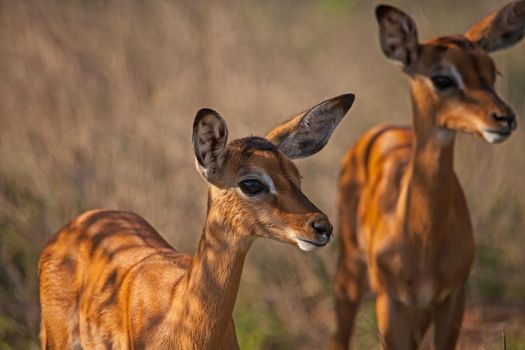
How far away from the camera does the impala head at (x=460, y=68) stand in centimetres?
704

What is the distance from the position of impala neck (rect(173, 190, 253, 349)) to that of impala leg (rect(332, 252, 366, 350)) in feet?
10.9

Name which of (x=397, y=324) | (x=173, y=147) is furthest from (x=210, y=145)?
(x=173, y=147)

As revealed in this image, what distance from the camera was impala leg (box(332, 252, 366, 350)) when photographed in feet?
28.8

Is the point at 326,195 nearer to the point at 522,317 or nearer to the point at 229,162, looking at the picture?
the point at 522,317

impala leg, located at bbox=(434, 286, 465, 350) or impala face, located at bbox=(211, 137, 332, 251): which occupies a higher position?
impala face, located at bbox=(211, 137, 332, 251)

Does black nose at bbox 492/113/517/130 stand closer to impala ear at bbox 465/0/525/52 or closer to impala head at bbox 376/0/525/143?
impala head at bbox 376/0/525/143

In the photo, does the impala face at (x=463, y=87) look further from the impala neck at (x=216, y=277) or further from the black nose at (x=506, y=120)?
the impala neck at (x=216, y=277)

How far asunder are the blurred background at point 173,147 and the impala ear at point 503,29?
2.17 m

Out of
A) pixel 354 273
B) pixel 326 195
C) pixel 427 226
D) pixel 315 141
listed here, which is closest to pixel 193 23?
pixel 326 195

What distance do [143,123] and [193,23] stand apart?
123 cm

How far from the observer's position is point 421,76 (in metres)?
7.52

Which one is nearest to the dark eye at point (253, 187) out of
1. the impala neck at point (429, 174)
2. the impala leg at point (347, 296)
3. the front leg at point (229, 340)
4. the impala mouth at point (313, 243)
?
the impala mouth at point (313, 243)

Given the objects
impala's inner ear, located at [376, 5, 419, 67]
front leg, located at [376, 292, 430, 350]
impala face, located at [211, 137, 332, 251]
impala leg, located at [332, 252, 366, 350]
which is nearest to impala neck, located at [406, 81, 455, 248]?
impala's inner ear, located at [376, 5, 419, 67]

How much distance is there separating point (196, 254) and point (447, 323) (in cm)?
254
